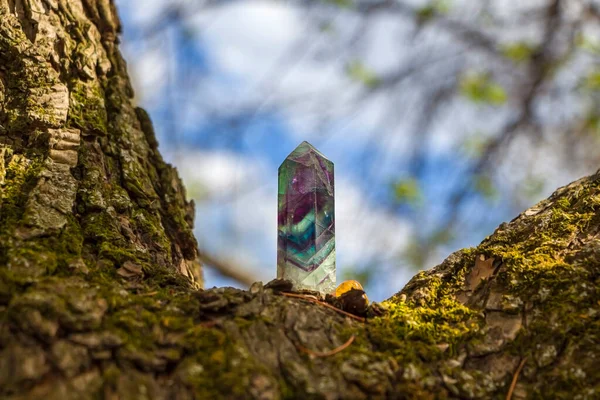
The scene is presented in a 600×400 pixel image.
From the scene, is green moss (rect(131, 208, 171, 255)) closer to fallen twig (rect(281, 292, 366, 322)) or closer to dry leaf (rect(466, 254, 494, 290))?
fallen twig (rect(281, 292, 366, 322))

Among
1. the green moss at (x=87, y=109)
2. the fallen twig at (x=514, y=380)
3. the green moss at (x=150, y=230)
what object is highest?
the green moss at (x=87, y=109)

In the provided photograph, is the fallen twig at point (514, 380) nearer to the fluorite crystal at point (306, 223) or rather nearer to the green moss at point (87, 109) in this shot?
the fluorite crystal at point (306, 223)

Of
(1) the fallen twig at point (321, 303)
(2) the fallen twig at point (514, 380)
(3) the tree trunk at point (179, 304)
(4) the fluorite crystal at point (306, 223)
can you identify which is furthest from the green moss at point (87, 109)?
(2) the fallen twig at point (514, 380)

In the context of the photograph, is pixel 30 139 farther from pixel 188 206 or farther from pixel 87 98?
pixel 188 206

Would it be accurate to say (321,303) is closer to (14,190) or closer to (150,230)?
(150,230)

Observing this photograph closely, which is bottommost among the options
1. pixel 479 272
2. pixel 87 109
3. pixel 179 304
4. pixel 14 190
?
pixel 179 304

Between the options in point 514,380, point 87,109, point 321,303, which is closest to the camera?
point 514,380

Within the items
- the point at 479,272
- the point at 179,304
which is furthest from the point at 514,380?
the point at 179,304

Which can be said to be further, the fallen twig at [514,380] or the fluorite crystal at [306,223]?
the fluorite crystal at [306,223]

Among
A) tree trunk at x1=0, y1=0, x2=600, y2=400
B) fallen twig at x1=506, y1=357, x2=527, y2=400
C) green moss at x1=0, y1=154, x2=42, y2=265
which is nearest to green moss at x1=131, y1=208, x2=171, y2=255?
tree trunk at x1=0, y1=0, x2=600, y2=400
